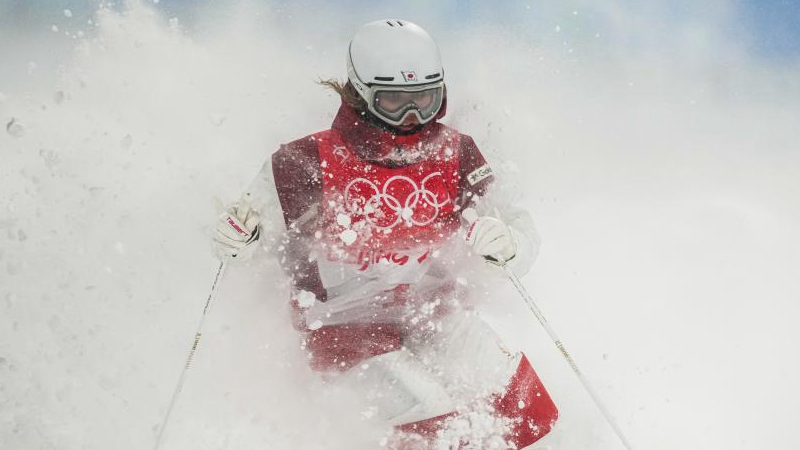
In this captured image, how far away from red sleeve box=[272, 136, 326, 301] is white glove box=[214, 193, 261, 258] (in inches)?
5.8

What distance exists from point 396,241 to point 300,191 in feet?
1.53

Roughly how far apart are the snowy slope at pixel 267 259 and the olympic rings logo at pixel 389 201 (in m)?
0.50

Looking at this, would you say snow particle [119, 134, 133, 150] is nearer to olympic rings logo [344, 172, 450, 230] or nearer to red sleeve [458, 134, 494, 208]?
olympic rings logo [344, 172, 450, 230]

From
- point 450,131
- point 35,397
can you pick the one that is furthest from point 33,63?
point 450,131

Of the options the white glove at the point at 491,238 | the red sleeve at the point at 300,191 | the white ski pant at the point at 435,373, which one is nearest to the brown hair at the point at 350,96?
the red sleeve at the point at 300,191

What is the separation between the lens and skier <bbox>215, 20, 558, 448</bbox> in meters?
2.79

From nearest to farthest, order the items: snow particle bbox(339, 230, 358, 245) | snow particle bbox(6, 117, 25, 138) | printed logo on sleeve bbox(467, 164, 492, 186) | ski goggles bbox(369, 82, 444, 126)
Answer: ski goggles bbox(369, 82, 444, 126) < snow particle bbox(339, 230, 358, 245) < printed logo on sleeve bbox(467, 164, 492, 186) < snow particle bbox(6, 117, 25, 138)

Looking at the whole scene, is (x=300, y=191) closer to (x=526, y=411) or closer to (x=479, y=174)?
(x=479, y=174)

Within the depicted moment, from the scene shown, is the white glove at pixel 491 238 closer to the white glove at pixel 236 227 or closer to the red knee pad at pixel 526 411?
the red knee pad at pixel 526 411

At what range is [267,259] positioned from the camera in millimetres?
3076

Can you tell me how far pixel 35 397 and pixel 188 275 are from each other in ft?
3.38

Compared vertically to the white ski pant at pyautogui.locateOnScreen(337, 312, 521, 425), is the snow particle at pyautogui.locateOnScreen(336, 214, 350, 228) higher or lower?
higher

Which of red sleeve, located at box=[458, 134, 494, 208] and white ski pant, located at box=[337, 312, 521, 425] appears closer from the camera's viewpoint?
white ski pant, located at box=[337, 312, 521, 425]

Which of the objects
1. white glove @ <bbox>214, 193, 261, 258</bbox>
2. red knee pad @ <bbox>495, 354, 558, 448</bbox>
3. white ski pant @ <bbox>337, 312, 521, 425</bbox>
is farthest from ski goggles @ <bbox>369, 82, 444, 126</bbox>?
red knee pad @ <bbox>495, 354, 558, 448</bbox>
